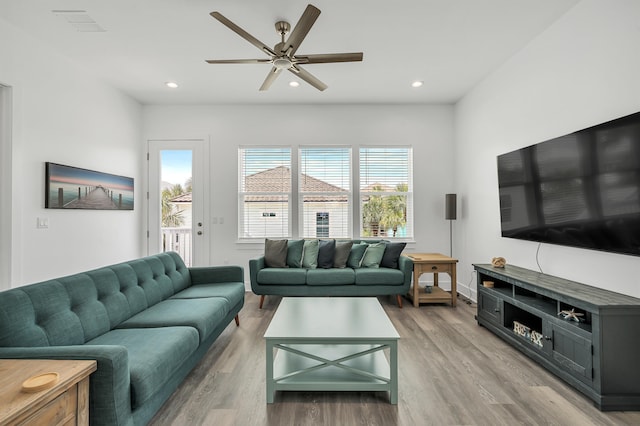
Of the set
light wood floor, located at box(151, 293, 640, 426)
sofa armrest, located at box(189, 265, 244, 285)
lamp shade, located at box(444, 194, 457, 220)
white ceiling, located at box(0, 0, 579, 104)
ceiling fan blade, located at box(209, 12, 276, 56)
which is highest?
white ceiling, located at box(0, 0, 579, 104)

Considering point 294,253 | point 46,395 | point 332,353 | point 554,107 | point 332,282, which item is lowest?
point 332,353

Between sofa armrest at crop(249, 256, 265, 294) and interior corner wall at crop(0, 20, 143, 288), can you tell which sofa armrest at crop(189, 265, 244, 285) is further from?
interior corner wall at crop(0, 20, 143, 288)

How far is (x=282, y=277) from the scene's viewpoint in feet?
12.7

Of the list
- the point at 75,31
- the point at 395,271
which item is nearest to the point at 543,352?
the point at 395,271

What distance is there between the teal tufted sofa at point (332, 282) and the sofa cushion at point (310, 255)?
27 cm

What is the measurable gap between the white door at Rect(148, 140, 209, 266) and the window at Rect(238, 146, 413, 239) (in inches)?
25.0

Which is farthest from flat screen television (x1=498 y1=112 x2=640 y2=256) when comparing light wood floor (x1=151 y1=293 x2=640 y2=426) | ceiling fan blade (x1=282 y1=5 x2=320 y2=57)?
ceiling fan blade (x1=282 y1=5 x2=320 y2=57)

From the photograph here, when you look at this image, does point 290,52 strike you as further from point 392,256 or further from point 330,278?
point 392,256

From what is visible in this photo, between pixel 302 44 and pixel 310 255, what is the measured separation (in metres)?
2.58

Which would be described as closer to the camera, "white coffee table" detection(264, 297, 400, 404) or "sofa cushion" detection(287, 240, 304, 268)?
"white coffee table" detection(264, 297, 400, 404)

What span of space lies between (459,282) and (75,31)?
5.57m

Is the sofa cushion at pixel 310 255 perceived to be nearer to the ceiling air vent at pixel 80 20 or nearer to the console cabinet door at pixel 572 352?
the console cabinet door at pixel 572 352

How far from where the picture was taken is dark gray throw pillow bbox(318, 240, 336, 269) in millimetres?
4195

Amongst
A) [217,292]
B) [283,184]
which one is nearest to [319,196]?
[283,184]
